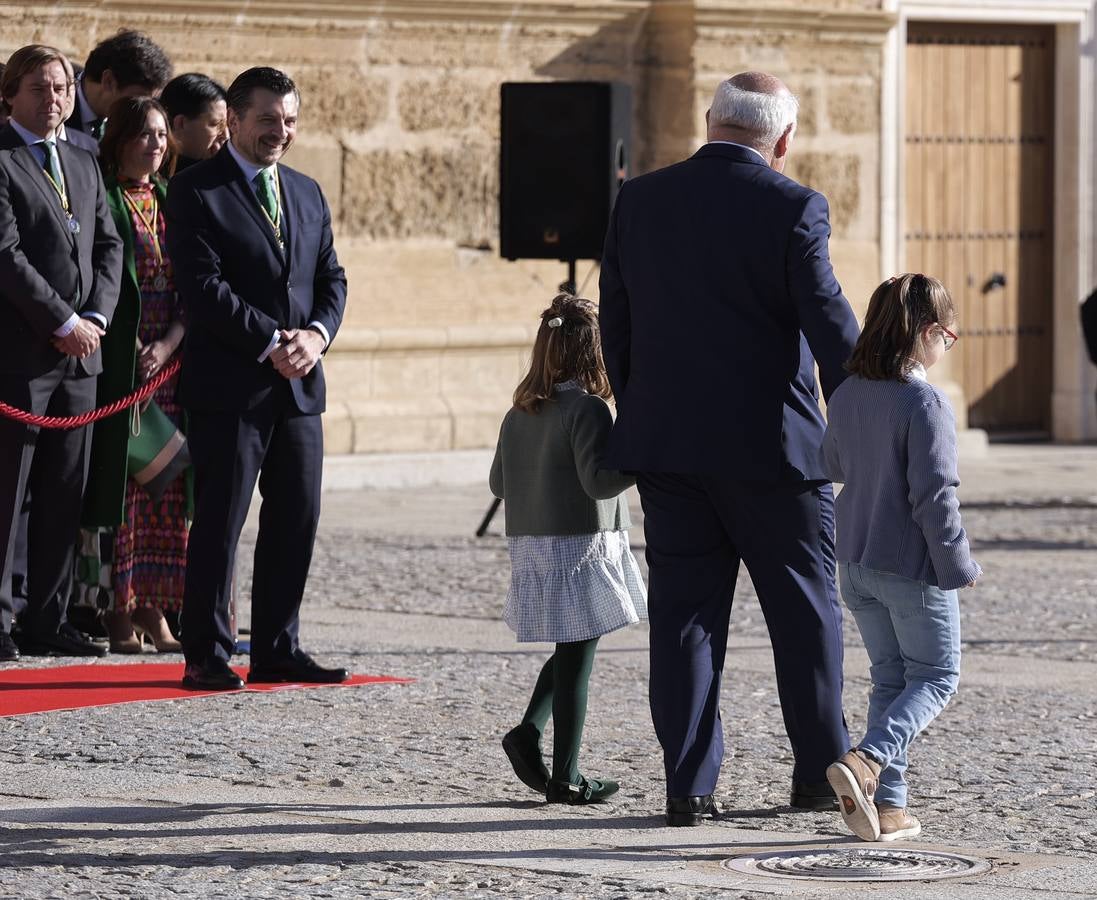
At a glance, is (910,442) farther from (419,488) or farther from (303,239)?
(419,488)

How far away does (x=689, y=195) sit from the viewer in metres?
5.73

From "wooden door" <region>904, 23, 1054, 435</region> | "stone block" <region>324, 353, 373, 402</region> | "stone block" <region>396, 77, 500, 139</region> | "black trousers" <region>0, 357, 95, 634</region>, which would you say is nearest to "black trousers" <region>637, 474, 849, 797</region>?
"black trousers" <region>0, 357, 95, 634</region>

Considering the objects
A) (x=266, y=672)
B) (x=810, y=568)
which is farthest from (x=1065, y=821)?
(x=266, y=672)

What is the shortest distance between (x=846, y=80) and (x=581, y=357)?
10381 millimetres

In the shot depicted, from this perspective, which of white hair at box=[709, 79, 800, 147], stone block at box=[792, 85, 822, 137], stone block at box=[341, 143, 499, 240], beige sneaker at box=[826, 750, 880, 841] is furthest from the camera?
stone block at box=[792, 85, 822, 137]

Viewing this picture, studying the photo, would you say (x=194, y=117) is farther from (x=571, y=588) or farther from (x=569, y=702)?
(x=569, y=702)

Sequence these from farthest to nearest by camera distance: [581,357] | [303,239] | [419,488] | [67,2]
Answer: [419,488] < [67,2] < [303,239] < [581,357]

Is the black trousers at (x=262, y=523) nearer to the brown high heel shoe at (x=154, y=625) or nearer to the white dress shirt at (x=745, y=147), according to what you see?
the brown high heel shoe at (x=154, y=625)

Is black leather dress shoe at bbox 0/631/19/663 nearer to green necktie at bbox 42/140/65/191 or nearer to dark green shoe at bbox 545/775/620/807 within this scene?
green necktie at bbox 42/140/65/191

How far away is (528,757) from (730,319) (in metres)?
1.11

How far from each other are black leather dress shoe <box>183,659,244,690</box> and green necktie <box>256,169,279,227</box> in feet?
4.10

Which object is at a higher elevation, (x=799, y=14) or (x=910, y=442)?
(x=799, y=14)

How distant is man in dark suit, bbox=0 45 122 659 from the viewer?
7734 mm

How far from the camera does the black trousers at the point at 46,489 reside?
7.91 m
